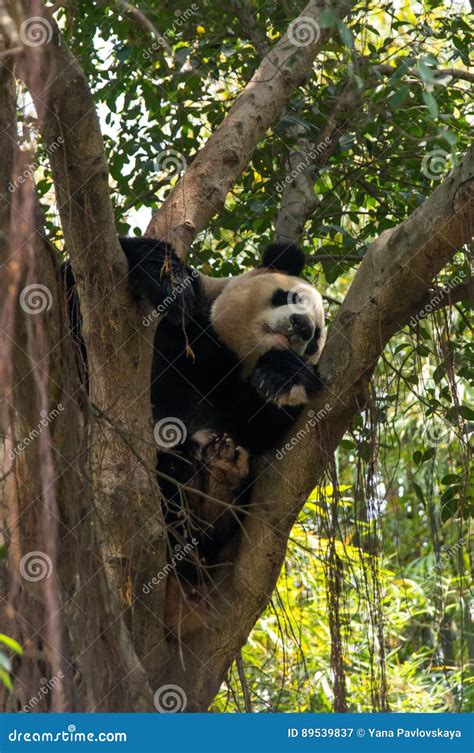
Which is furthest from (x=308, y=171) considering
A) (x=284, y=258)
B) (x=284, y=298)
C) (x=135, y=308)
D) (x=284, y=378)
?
(x=135, y=308)

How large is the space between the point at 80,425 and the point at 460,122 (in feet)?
8.52

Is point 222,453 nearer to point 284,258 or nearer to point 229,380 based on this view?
point 229,380

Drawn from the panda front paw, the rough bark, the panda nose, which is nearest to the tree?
the rough bark

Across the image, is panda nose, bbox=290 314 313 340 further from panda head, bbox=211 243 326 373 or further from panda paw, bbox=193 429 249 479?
panda paw, bbox=193 429 249 479

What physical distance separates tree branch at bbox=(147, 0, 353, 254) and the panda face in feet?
2.50

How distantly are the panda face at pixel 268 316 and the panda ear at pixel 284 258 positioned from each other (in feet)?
0.10

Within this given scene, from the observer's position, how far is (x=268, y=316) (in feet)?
13.5

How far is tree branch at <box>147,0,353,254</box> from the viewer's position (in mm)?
3283

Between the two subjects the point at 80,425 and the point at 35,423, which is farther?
the point at 80,425

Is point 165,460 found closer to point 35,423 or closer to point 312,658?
point 35,423

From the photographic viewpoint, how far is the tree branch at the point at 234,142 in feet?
10.8

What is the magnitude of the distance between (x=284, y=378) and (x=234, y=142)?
91 centimetres

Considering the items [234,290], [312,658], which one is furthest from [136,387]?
[312,658]

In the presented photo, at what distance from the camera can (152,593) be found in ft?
9.95
